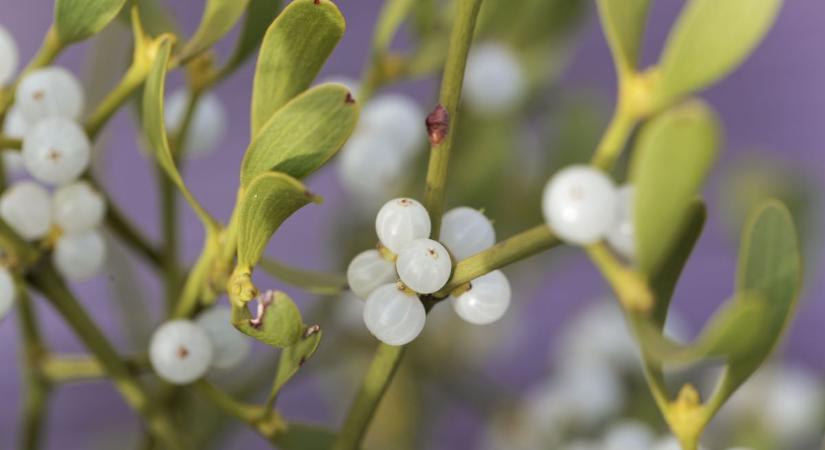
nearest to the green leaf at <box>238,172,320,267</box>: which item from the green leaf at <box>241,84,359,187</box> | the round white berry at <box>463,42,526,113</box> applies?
the green leaf at <box>241,84,359,187</box>

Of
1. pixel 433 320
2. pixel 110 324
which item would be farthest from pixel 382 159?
pixel 110 324

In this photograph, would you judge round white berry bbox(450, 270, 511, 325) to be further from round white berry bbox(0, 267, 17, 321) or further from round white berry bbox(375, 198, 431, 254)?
round white berry bbox(0, 267, 17, 321)

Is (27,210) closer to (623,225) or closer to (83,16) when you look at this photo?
(83,16)

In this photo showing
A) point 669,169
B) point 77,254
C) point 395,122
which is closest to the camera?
point 669,169

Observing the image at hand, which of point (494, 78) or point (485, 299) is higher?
point (494, 78)

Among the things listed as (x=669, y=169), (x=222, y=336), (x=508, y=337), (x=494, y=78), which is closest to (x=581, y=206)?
(x=669, y=169)
